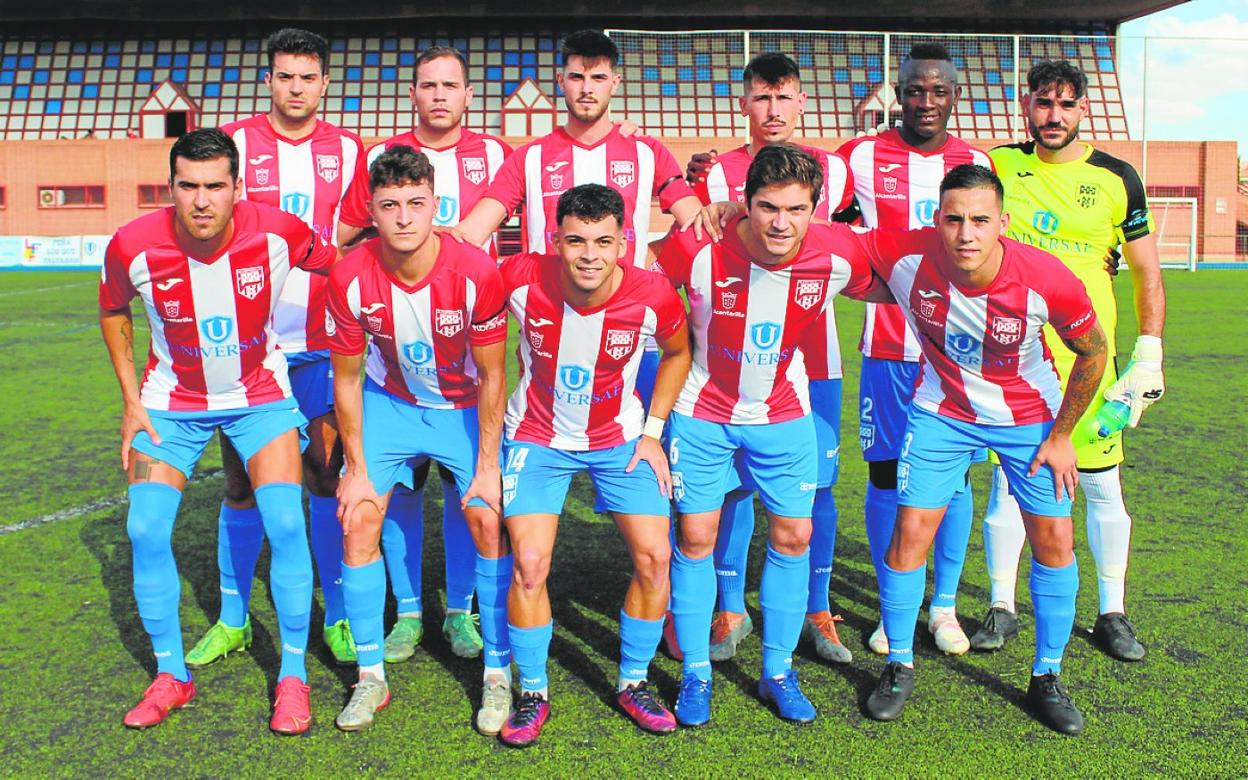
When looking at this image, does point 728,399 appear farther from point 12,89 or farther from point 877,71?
point 12,89

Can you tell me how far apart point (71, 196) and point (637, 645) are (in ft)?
109

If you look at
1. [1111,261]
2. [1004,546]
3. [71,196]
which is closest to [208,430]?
[1004,546]

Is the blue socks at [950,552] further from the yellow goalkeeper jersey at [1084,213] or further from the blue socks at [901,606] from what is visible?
the yellow goalkeeper jersey at [1084,213]

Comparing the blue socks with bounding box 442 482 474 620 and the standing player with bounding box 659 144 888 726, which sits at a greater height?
the standing player with bounding box 659 144 888 726

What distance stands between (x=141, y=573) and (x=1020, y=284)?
117 inches

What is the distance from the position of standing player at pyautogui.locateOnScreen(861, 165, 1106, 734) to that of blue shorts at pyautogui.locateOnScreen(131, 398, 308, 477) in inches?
82.9

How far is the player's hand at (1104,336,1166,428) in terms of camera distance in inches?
151

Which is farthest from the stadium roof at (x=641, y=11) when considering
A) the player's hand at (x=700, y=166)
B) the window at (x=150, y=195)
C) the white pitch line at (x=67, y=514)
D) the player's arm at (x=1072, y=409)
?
the player's arm at (x=1072, y=409)

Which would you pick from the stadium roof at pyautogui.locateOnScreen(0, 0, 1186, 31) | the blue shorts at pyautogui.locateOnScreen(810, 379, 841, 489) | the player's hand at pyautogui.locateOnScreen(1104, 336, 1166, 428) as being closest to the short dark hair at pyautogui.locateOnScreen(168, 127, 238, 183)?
the blue shorts at pyautogui.locateOnScreen(810, 379, 841, 489)

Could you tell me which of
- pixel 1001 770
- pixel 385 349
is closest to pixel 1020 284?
pixel 1001 770

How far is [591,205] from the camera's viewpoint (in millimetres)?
3219

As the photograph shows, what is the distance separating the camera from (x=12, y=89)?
1331 inches

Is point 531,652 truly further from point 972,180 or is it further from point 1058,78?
point 1058,78

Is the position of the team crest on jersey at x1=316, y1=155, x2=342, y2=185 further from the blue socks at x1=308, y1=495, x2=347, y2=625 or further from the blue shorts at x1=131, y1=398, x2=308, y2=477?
the blue socks at x1=308, y1=495, x2=347, y2=625
